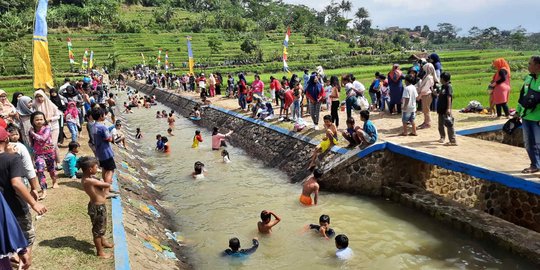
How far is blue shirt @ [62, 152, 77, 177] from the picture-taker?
9.44 m

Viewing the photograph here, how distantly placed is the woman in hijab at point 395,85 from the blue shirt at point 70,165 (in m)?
10.4

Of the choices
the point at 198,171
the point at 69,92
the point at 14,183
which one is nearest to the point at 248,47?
the point at 69,92

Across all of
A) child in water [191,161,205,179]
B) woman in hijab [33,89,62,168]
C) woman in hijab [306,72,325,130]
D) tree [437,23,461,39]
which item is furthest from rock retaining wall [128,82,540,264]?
tree [437,23,461,39]

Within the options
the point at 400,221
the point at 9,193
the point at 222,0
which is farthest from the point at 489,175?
the point at 222,0

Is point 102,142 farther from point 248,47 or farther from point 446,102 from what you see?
point 248,47

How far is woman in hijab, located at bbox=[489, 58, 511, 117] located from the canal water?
571 cm

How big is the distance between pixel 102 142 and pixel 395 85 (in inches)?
397

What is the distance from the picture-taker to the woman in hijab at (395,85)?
529 inches

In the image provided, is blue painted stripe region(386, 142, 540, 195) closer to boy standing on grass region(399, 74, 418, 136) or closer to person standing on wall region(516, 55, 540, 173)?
person standing on wall region(516, 55, 540, 173)

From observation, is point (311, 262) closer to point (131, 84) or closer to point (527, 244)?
point (527, 244)

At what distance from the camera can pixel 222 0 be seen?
429 feet

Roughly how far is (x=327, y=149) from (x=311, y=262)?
4.62 m

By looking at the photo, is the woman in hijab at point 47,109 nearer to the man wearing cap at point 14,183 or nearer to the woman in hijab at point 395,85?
the man wearing cap at point 14,183

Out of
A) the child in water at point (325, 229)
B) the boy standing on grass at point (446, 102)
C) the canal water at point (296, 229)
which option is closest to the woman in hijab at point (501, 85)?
the boy standing on grass at point (446, 102)
